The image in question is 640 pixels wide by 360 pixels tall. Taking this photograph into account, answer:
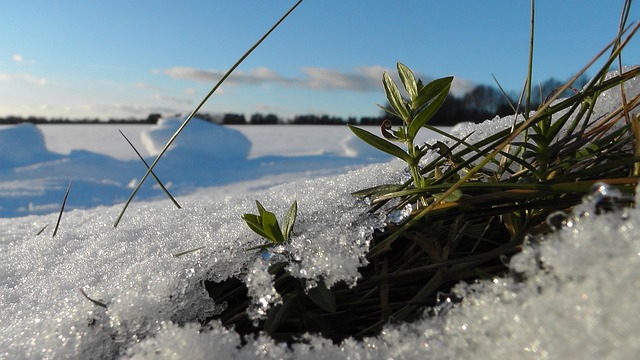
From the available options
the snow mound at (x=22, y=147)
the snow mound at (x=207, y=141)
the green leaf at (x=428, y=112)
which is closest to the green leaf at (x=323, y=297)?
the green leaf at (x=428, y=112)

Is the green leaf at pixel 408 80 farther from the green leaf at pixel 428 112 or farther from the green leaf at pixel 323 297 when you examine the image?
the green leaf at pixel 323 297

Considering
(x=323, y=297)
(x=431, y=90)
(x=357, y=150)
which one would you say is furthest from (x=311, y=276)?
(x=357, y=150)

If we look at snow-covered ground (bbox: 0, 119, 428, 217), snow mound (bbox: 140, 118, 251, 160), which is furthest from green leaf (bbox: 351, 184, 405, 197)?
snow mound (bbox: 140, 118, 251, 160)

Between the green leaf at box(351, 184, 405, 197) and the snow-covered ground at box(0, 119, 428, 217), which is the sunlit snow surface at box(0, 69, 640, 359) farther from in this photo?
the snow-covered ground at box(0, 119, 428, 217)

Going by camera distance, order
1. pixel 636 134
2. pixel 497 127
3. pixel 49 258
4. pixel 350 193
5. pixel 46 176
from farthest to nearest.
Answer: pixel 46 176 → pixel 49 258 → pixel 497 127 → pixel 350 193 → pixel 636 134

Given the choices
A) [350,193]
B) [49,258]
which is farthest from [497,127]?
[49,258]

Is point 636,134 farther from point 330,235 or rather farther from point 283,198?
point 283,198

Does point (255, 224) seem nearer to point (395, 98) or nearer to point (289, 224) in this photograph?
point (289, 224)
